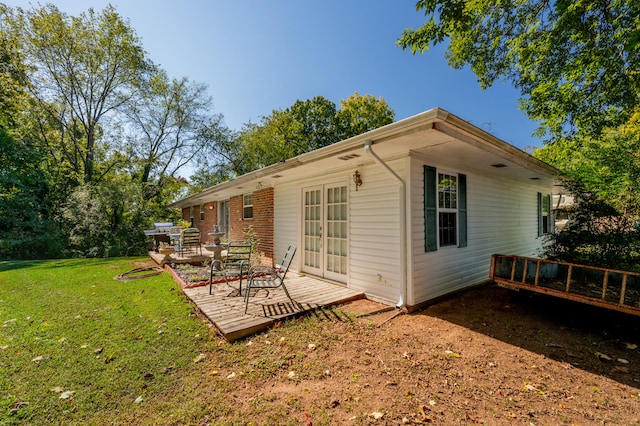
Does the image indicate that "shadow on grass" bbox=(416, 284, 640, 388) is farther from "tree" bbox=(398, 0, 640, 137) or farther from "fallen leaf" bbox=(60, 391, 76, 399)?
"tree" bbox=(398, 0, 640, 137)

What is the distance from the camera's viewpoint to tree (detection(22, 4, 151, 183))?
13211 millimetres

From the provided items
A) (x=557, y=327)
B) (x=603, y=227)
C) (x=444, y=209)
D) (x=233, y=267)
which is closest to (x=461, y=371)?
(x=557, y=327)

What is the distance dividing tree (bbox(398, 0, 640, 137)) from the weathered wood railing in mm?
3788

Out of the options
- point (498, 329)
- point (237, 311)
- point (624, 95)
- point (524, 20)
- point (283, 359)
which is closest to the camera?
point (283, 359)

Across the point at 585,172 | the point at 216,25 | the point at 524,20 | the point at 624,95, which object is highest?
the point at 216,25

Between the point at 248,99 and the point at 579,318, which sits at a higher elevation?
the point at 248,99

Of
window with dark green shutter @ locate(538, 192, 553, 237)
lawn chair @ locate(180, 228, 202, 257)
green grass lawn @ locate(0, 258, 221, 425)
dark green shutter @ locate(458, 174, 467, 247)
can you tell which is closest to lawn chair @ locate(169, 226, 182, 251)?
lawn chair @ locate(180, 228, 202, 257)

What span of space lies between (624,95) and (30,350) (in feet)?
35.8

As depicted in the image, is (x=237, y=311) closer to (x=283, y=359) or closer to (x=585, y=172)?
(x=283, y=359)

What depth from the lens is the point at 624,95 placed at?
220 inches

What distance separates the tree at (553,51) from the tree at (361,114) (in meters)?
11.6

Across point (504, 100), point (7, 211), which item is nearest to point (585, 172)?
point (504, 100)

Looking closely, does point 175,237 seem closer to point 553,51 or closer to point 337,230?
point 337,230

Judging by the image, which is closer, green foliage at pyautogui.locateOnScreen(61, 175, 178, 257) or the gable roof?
the gable roof
